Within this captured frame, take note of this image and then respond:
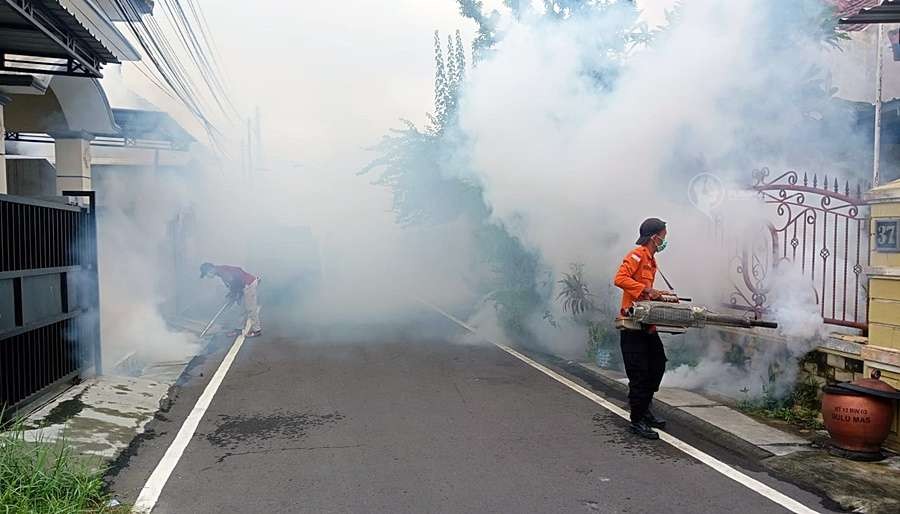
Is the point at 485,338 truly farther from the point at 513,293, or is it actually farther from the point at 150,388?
the point at 150,388

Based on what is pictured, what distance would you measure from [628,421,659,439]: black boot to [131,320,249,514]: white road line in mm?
3620

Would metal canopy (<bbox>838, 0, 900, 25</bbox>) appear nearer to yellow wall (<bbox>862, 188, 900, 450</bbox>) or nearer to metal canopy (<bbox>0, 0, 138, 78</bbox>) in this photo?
yellow wall (<bbox>862, 188, 900, 450</bbox>)

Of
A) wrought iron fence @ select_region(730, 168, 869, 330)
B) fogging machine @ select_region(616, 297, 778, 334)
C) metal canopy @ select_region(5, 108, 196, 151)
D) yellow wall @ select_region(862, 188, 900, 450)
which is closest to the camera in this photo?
yellow wall @ select_region(862, 188, 900, 450)

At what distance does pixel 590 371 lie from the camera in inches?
356

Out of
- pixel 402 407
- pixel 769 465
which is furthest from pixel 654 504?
pixel 402 407

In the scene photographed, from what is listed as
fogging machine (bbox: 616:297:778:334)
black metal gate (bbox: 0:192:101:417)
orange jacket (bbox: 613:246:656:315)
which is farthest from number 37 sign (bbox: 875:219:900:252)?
black metal gate (bbox: 0:192:101:417)

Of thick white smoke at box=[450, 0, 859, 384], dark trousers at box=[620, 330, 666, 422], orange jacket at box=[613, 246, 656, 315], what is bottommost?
dark trousers at box=[620, 330, 666, 422]

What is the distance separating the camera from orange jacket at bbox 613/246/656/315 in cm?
618

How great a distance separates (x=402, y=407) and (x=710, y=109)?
4.51 meters

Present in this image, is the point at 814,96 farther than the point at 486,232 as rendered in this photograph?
No

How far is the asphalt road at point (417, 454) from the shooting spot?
4.69 metres

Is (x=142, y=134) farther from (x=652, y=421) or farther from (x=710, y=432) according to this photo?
(x=710, y=432)

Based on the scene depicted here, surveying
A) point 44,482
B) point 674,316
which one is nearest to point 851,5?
point 674,316

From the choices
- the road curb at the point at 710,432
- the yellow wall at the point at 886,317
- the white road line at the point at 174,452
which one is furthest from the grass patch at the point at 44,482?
the yellow wall at the point at 886,317
